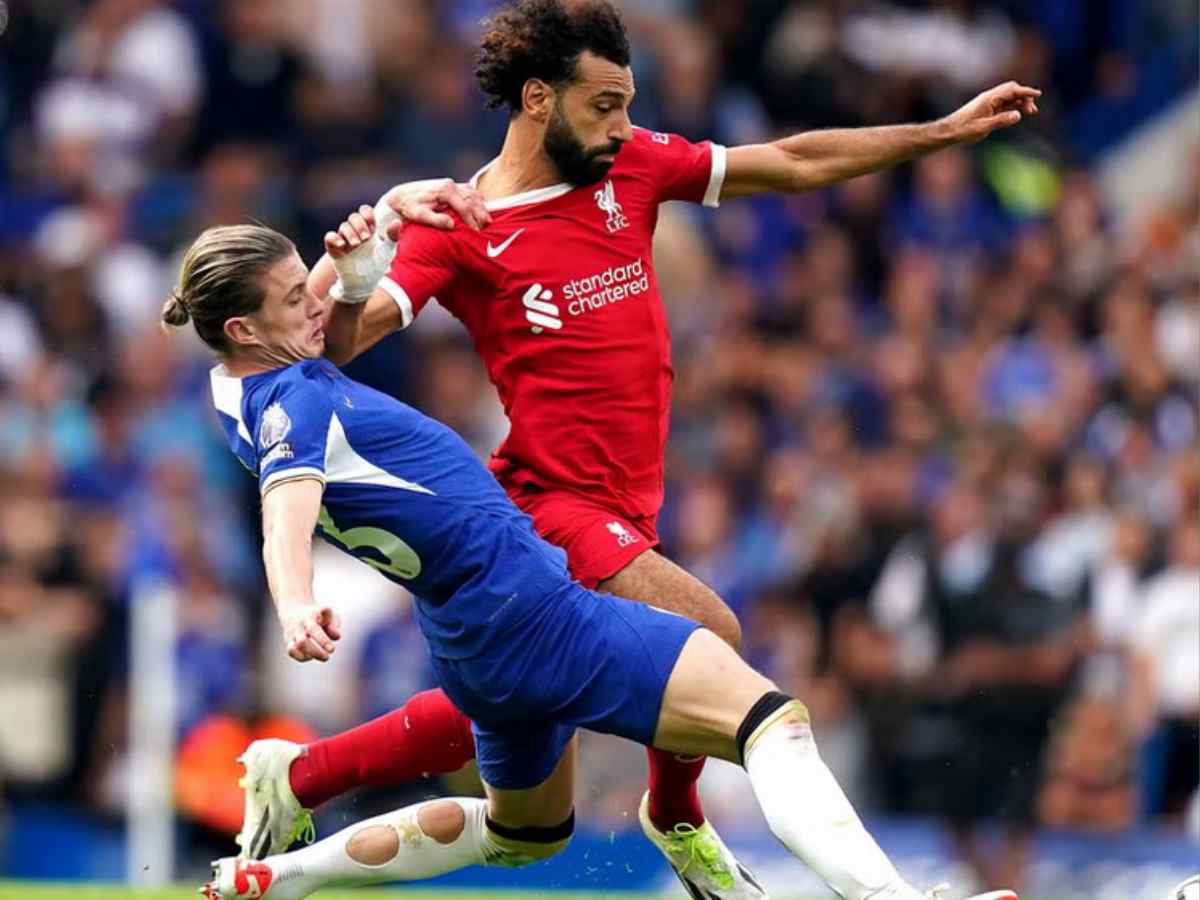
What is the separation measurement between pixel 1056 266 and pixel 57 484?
19.7ft

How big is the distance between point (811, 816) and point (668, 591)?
1.20 metres

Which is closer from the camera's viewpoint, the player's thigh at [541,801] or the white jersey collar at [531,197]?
the player's thigh at [541,801]

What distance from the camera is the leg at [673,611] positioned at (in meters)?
7.54

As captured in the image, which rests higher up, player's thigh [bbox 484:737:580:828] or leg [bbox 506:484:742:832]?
leg [bbox 506:484:742:832]

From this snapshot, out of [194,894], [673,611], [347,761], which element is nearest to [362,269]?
[673,611]

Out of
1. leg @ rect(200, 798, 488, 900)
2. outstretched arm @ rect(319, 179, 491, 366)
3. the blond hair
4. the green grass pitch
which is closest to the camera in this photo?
the blond hair

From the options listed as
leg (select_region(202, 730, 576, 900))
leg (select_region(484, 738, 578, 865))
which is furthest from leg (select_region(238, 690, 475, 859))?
leg (select_region(484, 738, 578, 865))

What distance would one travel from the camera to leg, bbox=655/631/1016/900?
651cm

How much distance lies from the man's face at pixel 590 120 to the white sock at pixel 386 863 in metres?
2.00

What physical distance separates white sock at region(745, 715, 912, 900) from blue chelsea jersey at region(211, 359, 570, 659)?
28.1 inches

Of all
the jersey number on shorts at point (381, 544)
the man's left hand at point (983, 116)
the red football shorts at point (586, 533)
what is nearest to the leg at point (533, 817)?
the red football shorts at point (586, 533)

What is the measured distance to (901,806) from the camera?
12234 mm

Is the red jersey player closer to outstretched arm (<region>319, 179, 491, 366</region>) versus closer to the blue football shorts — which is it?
outstretched arm (<region>319, 179, 491, 366</region>)

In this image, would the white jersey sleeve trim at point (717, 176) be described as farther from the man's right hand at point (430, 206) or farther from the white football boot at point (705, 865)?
the white football boot at point (705, 865)
